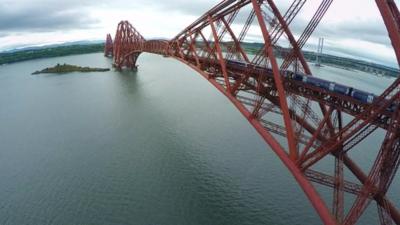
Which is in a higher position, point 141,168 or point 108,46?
point 108,46

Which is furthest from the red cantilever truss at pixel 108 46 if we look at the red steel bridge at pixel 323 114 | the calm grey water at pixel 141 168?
the red steel bridge at pixel 323 114

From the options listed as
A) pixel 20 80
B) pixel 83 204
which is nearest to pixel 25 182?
pixel 83 204

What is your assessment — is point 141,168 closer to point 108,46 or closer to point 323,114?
point 323,114

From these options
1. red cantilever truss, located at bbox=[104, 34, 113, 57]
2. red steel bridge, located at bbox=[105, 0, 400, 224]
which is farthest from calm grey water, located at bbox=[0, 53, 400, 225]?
red cantilever truss, located at bbox=[104, 34, 113, 57]

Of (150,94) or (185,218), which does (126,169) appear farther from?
(150,94)

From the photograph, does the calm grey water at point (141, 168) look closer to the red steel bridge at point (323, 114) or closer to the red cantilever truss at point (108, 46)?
the red steel bridge at point (323, 114)

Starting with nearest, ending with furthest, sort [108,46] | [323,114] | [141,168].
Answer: [323,114]
[141,168]
[108,46]

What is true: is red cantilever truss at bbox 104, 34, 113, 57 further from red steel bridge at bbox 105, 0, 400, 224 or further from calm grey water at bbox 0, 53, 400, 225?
red steel bridge at bbox 105, 0, 400, 224

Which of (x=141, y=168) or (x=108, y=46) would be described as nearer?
(x=141, y=168)

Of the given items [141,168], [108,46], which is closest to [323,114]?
[141,168]
